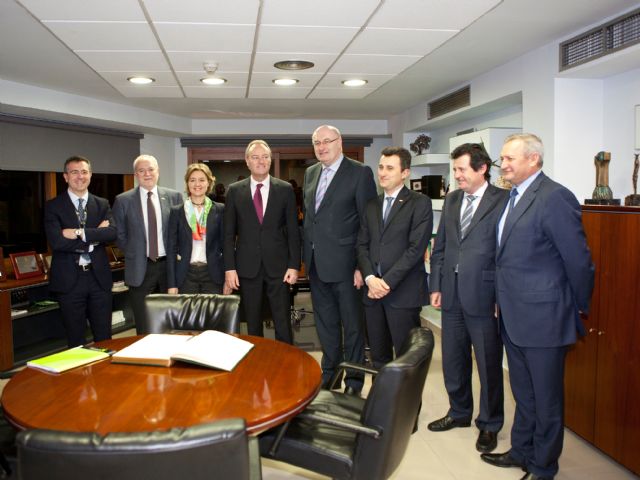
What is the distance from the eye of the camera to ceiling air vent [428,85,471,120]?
16.6ft

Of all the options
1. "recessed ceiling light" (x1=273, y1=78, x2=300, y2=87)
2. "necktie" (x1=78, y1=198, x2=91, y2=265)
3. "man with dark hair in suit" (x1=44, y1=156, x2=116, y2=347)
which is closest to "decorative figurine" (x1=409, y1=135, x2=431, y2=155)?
"recessed ceiling light" (x1=273, y1=78, x2=300, y2=87)

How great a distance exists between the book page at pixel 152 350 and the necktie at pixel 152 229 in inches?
55.9

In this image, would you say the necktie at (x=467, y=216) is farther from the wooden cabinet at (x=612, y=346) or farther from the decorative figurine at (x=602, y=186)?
the decorative figurine at (x=602, y=186)

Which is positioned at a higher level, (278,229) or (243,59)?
(243,59)

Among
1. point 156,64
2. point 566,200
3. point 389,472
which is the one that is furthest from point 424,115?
point 389,472

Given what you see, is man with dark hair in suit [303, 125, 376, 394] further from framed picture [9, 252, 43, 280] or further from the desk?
framed picture [9, 252, 43, 280]

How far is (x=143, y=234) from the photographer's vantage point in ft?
12.3

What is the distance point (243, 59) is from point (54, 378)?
2790mm

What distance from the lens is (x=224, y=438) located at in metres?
1.13

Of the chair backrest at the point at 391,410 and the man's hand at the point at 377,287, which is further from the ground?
the man's hand at the point at 377,287

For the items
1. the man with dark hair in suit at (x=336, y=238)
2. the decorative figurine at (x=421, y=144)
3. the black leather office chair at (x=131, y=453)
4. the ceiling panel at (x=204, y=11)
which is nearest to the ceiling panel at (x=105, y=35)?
the ceiling panel at (x=204, y=11)

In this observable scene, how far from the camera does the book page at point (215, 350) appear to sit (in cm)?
201

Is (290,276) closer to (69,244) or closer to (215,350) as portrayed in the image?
(215,350)

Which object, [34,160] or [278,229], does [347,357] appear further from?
[34,160]
